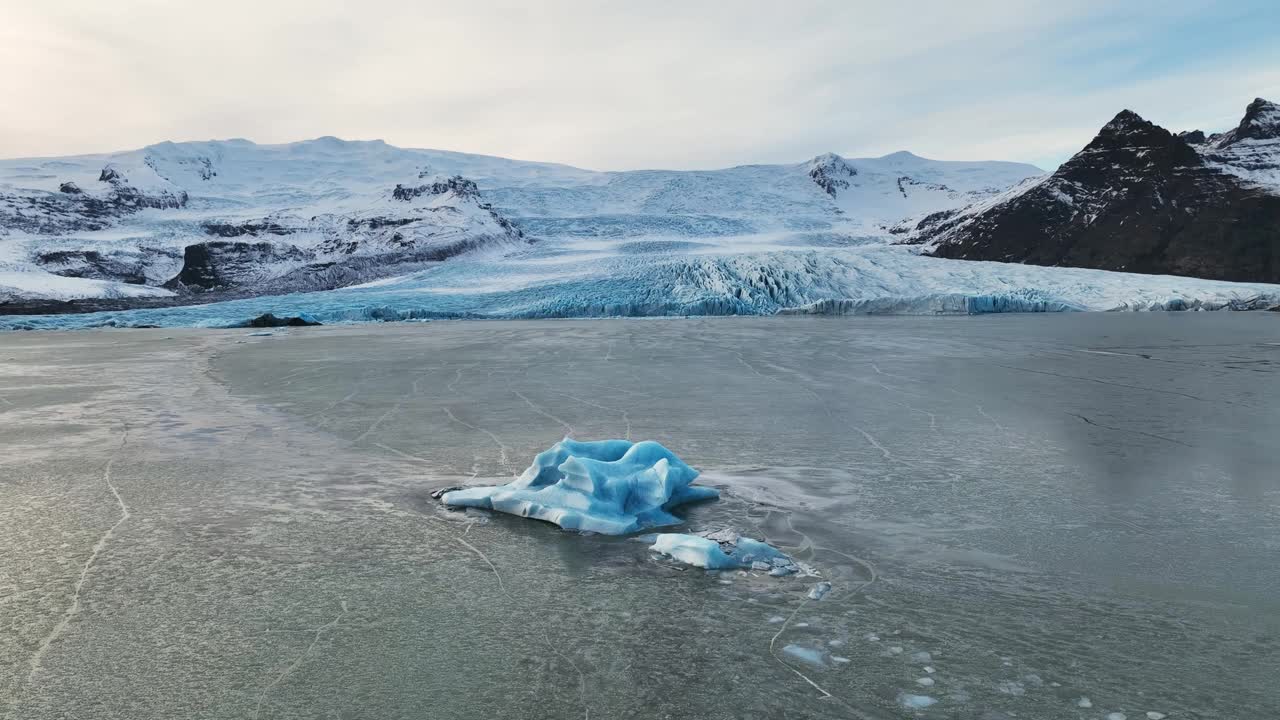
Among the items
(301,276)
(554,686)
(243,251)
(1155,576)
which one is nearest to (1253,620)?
(1155,576)

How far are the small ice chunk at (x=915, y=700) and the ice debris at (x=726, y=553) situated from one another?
1106 millimetres

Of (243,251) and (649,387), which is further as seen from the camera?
(243,251)

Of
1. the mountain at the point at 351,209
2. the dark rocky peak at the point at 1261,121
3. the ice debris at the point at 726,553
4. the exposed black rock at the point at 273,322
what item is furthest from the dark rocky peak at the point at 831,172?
the ice debris at the point at 726,553

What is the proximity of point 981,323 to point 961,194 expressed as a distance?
172 feet

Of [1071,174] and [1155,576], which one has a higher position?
[1071,174]

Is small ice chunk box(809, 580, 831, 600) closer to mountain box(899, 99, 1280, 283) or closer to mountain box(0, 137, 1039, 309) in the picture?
mountain box(0, 137, 1039, 309)

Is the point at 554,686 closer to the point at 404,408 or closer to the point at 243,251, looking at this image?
the point at 404,408

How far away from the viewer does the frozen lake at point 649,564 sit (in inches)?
108

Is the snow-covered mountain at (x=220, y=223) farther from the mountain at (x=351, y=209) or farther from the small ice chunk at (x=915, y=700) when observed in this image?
the small ice chunk at (x=915, y=700)

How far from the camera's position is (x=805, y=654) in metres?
2.96

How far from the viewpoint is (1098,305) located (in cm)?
2728

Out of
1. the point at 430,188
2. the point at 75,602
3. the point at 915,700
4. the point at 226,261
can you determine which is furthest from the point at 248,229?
the point at 915,700

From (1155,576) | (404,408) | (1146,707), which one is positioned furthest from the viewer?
(404,408)

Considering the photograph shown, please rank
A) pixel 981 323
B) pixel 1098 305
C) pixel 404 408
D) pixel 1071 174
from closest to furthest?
pixel 404 408 → pixel 981 323 → pixel 1098 305 → pixel 1071 174
